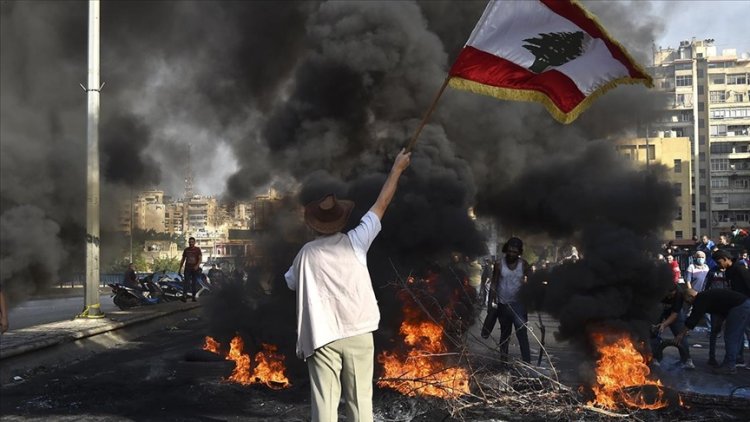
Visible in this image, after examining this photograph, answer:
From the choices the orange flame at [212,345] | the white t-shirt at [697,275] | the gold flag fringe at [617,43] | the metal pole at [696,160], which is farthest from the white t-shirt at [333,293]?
the metal pole at [696,160]

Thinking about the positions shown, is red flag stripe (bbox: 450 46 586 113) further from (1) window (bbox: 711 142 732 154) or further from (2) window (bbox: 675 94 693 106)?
(1) window (bbox: 711 142 732 154)

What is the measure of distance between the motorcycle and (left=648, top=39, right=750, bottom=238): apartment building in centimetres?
7324

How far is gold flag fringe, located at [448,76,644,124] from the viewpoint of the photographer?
4598 mm

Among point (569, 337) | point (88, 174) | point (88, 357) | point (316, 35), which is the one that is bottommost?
point (88, 357)

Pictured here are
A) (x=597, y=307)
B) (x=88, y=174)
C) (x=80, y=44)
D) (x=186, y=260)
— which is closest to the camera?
(x=597, y=307)

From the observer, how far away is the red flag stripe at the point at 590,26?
460cm

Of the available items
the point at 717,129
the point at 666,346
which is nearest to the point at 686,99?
the point at 717,129

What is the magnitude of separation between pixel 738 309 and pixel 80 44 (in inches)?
434

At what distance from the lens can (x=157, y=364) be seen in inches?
313

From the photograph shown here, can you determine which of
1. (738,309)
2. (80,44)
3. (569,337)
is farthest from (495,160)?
(80,44)

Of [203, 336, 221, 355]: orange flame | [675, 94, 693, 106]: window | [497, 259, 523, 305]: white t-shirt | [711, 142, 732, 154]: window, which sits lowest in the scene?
[203, 336, 221, 355]: orange flame

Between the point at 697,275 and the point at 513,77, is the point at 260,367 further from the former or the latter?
the point at 697,275

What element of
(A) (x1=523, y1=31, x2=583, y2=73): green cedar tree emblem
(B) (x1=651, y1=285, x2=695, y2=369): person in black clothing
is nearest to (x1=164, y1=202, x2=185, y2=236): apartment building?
(B) (x1=651, y1=285, x2=695, y2=369): person in black clothing

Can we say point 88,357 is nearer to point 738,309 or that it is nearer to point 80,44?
point 80,44
